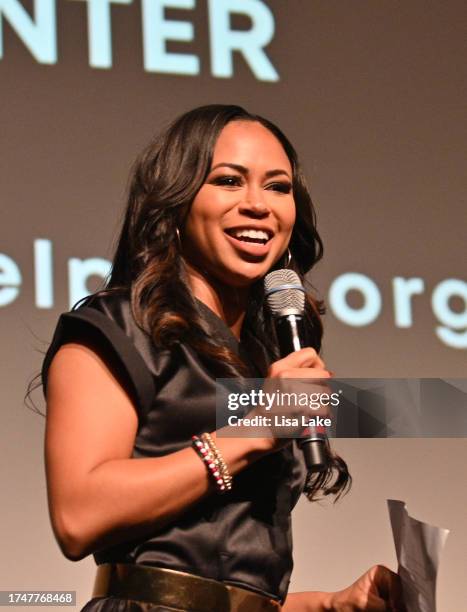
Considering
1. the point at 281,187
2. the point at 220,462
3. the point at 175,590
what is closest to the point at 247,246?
the point at 281,187

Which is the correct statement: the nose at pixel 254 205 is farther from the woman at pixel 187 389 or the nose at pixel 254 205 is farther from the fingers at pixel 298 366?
the fingers at pixel 298 366

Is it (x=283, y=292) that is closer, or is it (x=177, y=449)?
(x=177, y=449)

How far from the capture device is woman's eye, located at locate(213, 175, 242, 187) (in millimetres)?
1725

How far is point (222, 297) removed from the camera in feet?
5.74

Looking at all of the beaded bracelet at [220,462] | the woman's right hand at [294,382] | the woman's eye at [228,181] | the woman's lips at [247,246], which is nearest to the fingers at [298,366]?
the woman's right hand at [294,382]

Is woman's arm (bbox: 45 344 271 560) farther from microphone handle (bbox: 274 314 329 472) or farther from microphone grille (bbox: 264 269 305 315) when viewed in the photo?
microphone grille (bbox: 264 269 305 315)

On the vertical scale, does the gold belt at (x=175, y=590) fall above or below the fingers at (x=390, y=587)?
above

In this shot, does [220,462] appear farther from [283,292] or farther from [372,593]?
[372,593]

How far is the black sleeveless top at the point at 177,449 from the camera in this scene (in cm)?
149

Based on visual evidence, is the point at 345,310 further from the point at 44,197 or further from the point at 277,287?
the point at 277,287

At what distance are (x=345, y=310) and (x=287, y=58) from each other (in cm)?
78

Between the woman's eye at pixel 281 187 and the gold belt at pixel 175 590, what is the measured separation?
2.11 ft

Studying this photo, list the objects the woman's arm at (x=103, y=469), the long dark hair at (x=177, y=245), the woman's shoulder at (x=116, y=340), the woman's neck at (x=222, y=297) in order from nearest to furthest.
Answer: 1. the woman's arm at (x=103, y=469)
2. the woman's shoulder at (x=116, y=340)
3. the long dark hair at (x=177, y=245)
4. the woman's neck at (x=222, y=297)

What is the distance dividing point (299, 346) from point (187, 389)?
0.17 meters
